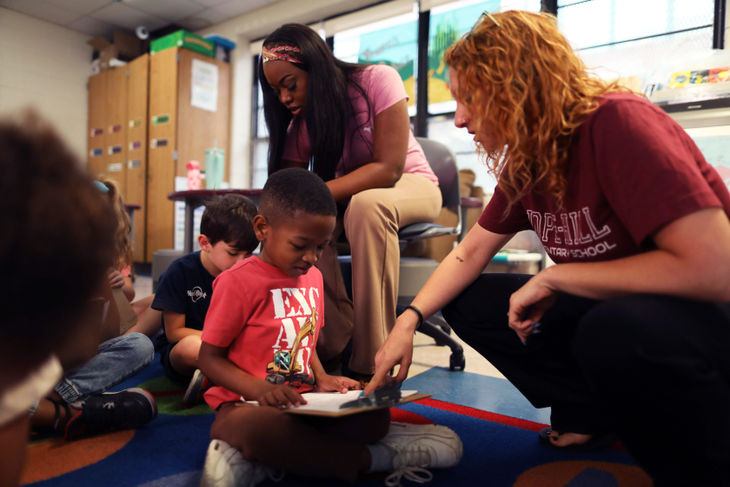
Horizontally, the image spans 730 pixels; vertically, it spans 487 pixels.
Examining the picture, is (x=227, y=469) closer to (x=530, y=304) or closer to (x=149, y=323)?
(x=530, y=304)

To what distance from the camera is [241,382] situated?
87 centimetres

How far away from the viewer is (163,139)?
4.93 meters

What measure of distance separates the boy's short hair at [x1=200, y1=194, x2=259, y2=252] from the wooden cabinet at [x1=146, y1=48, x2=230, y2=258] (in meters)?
3.69

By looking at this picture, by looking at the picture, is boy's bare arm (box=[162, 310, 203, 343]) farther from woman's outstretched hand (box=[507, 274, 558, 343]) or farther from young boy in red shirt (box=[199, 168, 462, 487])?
woman's outstretched hand (box=[507, 274, 558, 343])

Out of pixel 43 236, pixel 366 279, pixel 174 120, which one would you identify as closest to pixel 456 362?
pixel 366 279

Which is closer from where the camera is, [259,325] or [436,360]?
[259,325]

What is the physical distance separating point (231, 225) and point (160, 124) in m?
4.13

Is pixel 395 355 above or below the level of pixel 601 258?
below

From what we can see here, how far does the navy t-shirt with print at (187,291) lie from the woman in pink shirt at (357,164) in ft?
1.16

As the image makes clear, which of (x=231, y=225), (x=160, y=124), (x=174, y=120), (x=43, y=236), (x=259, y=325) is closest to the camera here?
(x=43, y=236)

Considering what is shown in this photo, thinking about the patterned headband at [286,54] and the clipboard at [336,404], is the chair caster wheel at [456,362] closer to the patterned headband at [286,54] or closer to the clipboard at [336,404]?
the clipboard at [336,404]

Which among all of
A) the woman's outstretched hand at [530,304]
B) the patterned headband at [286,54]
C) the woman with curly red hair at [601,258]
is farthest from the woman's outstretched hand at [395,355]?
the patterned headband at [286,54]

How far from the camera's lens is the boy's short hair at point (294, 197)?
3.14ft

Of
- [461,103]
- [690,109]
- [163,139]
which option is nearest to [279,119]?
[461,103]
